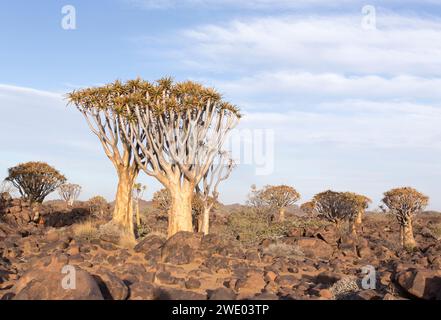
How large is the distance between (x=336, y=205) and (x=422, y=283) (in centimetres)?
1757

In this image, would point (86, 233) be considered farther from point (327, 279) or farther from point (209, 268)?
point (327, 279)

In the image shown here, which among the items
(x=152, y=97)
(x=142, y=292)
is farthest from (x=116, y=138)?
(x=142, y=292)

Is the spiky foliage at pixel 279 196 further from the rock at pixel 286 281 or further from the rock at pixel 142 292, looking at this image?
the rock at pixel 142 292

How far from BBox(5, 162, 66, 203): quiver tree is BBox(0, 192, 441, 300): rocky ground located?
30.7 ft

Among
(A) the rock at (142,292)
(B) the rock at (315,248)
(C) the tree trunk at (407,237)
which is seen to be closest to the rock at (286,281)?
(A) the rock at (142,292)

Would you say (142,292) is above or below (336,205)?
below

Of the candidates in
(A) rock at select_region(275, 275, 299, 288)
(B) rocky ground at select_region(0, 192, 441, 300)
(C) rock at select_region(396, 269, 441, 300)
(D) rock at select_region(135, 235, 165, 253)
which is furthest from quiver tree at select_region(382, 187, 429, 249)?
(C) rock at select_region(396, 269, 441, 300)

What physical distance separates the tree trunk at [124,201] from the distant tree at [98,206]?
35.2 feet

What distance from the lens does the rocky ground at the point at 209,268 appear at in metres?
7.49

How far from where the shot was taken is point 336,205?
82.4 feet

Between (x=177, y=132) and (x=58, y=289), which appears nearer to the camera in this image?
(x=58, y=289)

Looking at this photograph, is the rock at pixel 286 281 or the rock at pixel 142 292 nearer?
the rock at pixel 142 292

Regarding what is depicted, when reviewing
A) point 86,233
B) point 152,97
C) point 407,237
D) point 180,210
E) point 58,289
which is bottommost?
point 407,237
